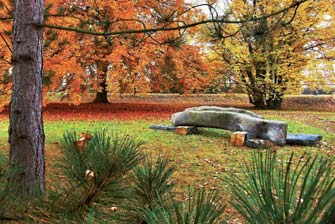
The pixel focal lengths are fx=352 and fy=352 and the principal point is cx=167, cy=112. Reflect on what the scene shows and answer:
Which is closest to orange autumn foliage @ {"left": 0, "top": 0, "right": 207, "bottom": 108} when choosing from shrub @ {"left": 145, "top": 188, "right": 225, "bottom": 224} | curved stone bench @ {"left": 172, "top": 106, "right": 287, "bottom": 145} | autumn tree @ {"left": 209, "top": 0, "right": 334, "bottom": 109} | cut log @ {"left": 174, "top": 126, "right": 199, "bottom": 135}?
autumn tree @ {"left": 209, "top": 0, "right": 334, "bottom": 109}

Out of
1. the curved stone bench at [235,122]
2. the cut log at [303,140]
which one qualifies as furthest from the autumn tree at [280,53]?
the cut log at [303,140]

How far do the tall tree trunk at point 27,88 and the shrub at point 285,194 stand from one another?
2.36m

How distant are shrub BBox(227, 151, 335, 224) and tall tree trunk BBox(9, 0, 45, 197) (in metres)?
2.36

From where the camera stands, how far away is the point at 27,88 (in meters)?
2.71

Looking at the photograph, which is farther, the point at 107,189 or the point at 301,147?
the point at 301,147

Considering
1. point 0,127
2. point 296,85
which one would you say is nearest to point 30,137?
point 0,127

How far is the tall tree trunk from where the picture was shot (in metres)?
2.68

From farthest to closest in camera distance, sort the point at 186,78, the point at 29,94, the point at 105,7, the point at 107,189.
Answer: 1. the point at 186,78
2. the point at 105,7
3. the point at 29,94
4. the point at 107,189

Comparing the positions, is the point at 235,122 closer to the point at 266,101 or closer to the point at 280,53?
the point at 280,53

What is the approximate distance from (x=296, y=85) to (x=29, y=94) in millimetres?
13248

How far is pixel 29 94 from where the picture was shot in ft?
8.93

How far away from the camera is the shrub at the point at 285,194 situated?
528 mm

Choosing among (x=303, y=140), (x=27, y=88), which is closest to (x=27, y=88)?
(x=27, y=88)

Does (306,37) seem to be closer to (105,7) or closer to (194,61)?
(194,61)
